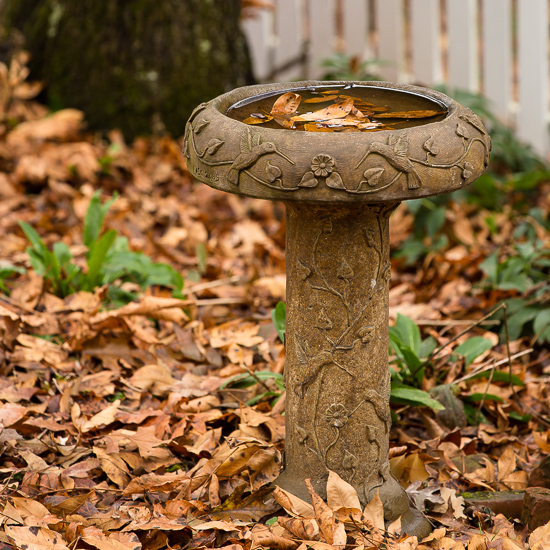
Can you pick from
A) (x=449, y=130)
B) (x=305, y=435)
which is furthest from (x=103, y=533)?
(x=449, y=130)

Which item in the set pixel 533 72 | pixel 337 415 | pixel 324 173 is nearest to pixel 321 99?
pixel 324 173

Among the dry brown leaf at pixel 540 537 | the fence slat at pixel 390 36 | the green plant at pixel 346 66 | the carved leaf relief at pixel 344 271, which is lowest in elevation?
the dry brown leaf at pixel 540 537

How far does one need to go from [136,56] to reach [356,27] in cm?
181

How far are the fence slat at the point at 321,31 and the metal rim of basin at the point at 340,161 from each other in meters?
4.22

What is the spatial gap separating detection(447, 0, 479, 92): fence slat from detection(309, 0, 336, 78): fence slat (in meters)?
1.01

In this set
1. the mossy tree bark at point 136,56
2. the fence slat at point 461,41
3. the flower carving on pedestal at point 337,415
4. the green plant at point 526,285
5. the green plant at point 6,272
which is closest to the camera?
the flower carving on pedestal at point 337,415

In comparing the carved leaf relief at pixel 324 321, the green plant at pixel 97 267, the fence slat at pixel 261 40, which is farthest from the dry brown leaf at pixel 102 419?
the fence slat at pixel 261 40

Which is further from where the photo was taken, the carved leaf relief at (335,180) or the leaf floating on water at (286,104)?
the leaf floating on water at (286,104)

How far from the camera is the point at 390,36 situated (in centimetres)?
554

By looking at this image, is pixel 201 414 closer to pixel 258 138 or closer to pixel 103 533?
pixel 103 533

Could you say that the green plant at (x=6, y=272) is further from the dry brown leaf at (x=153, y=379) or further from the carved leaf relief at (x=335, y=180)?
the carved leaf relief at (x=335, y=180)

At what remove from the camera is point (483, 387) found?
2859mm

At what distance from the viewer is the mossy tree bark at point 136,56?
4.94 metres

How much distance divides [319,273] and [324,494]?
0.67 metres
